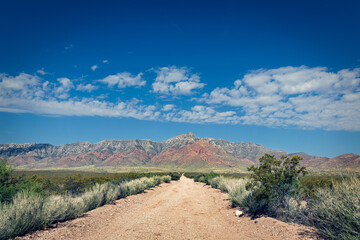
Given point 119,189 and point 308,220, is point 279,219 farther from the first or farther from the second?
point 119,189

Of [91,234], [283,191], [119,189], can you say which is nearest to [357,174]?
[283,191]

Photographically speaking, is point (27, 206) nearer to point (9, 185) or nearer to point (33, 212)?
point (33, 212)

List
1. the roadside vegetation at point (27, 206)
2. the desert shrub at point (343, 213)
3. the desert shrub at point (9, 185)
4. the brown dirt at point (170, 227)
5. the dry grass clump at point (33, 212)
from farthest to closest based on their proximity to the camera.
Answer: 1. the desert shrub at point (9, 185)
2. the brown dirt at point (170, 227)
3. the roadside vegetation at point (27, 206)
4. the dry grass clump at point (33, 212)
5. the desert shrub at point (343, 213)

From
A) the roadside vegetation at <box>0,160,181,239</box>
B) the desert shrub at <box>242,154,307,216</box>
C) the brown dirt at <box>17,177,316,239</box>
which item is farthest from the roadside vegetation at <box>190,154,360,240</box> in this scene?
the roadside vegetation at <box>0,160,181,239</box>

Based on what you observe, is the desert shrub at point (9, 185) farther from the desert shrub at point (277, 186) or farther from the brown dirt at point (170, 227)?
the desert shrub at point (277, 186)

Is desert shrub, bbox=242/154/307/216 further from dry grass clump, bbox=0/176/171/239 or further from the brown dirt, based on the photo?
dry grass clump, bbox=0/176/171/239

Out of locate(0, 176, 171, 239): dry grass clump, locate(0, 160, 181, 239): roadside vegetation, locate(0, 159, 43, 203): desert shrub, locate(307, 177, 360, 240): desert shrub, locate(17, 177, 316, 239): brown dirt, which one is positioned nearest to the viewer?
locate(307, 177, 360, 240): desert shrub

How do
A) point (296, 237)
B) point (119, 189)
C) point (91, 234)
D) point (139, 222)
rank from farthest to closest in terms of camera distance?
point (119, 189) < point (139, 222) < point (91, 234) < point (296, 237)

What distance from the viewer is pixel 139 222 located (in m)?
8.27

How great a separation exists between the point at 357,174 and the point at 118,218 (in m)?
9.19

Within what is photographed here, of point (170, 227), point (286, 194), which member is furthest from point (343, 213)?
point (170, 227)

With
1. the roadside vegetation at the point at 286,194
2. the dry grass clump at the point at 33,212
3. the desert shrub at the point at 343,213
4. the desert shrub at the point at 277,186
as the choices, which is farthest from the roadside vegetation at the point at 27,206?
the desert shrub at the point at 343,213

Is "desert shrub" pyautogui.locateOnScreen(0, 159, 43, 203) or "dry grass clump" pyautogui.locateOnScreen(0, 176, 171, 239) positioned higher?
"desert shrub" pyautogui.locateOnScreen(0, 159, 43, 203)

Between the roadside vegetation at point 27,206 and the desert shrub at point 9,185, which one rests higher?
the desert shrub at point 9,185
